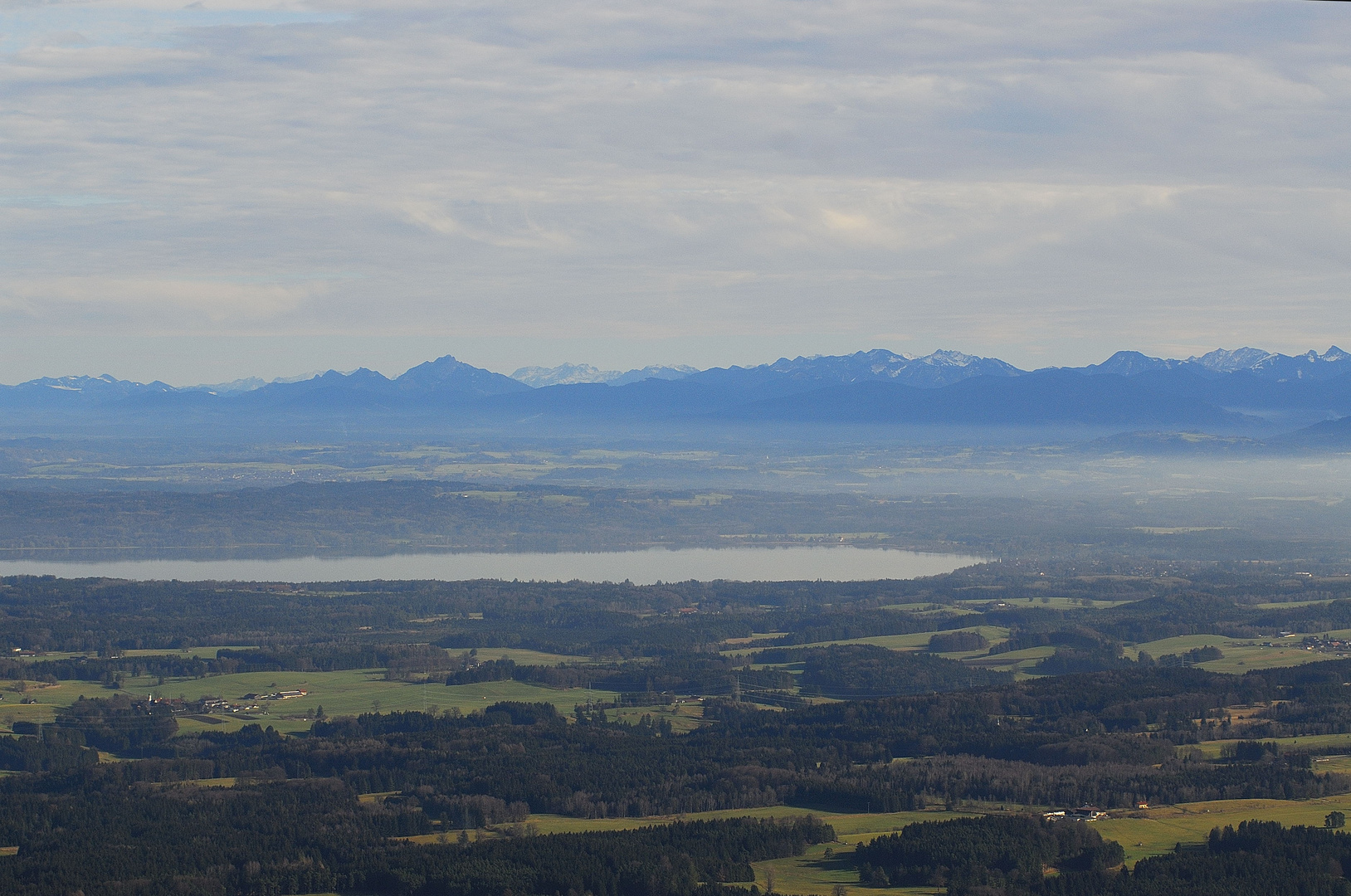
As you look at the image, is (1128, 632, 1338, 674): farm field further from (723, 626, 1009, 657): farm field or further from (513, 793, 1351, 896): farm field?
(513, 793, 1351, 896): farm field

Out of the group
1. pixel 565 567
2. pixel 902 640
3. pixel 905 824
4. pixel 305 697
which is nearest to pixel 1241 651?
pixel 902 640

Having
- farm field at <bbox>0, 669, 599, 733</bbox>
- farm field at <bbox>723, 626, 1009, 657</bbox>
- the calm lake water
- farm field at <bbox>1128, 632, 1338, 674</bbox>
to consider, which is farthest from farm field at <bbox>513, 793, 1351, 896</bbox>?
the calm lake water

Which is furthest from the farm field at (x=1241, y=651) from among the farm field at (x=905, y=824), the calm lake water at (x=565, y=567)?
the calm lake water at (x=565, y=567)

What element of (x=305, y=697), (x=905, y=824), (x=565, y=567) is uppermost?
(x=565, y=567)

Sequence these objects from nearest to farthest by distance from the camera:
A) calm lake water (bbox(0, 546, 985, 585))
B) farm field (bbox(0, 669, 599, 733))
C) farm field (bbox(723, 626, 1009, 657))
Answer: farm field (bbox(0, 669, 599, 733)) → farm field (bbox(723, 626, 1009, 657)) → calm lake water (bbox(0, 546, 985, 585))

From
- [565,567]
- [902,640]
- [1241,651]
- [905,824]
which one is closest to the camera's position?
[905,824]

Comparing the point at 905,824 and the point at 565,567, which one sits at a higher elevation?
the point at 565,567

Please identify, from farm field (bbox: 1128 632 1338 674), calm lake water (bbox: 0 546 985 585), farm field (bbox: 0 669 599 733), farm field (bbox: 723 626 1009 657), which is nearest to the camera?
farm field (bbox: 0 669 599 733)

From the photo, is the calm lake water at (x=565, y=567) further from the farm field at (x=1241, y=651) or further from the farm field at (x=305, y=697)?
the farm field at (x=305, y=697)

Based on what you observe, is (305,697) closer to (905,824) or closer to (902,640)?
(902,640)
